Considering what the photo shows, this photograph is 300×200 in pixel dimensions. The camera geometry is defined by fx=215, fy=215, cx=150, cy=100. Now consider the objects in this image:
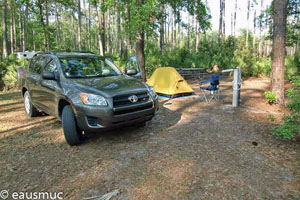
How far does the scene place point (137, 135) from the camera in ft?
16.1

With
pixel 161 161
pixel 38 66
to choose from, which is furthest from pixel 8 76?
pixel 161 161

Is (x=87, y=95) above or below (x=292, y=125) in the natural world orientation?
above

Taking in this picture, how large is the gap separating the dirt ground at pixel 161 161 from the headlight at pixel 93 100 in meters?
0.93

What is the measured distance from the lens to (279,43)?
7062 mm

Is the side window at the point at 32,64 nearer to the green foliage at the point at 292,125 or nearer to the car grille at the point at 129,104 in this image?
the car grille at the point at 129,104

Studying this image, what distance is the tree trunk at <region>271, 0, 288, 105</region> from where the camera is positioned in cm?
695

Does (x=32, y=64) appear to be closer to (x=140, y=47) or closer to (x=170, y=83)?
(x=170, y=83)

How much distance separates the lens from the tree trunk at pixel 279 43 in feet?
22.8

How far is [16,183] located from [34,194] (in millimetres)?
489

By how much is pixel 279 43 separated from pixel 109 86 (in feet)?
19.7

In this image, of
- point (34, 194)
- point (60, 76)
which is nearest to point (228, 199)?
point (34, 194)

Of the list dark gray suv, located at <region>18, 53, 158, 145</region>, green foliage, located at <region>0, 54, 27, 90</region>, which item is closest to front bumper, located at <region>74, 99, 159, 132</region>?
dark gray suv, located at <region>18, 53, 158, 145</region>

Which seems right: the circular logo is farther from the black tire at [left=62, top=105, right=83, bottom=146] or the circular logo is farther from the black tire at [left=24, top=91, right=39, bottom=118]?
the black tire at [left=24, top=91, right=39, bottom=118]

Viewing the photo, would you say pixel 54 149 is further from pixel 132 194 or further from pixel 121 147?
pixel 132 194
